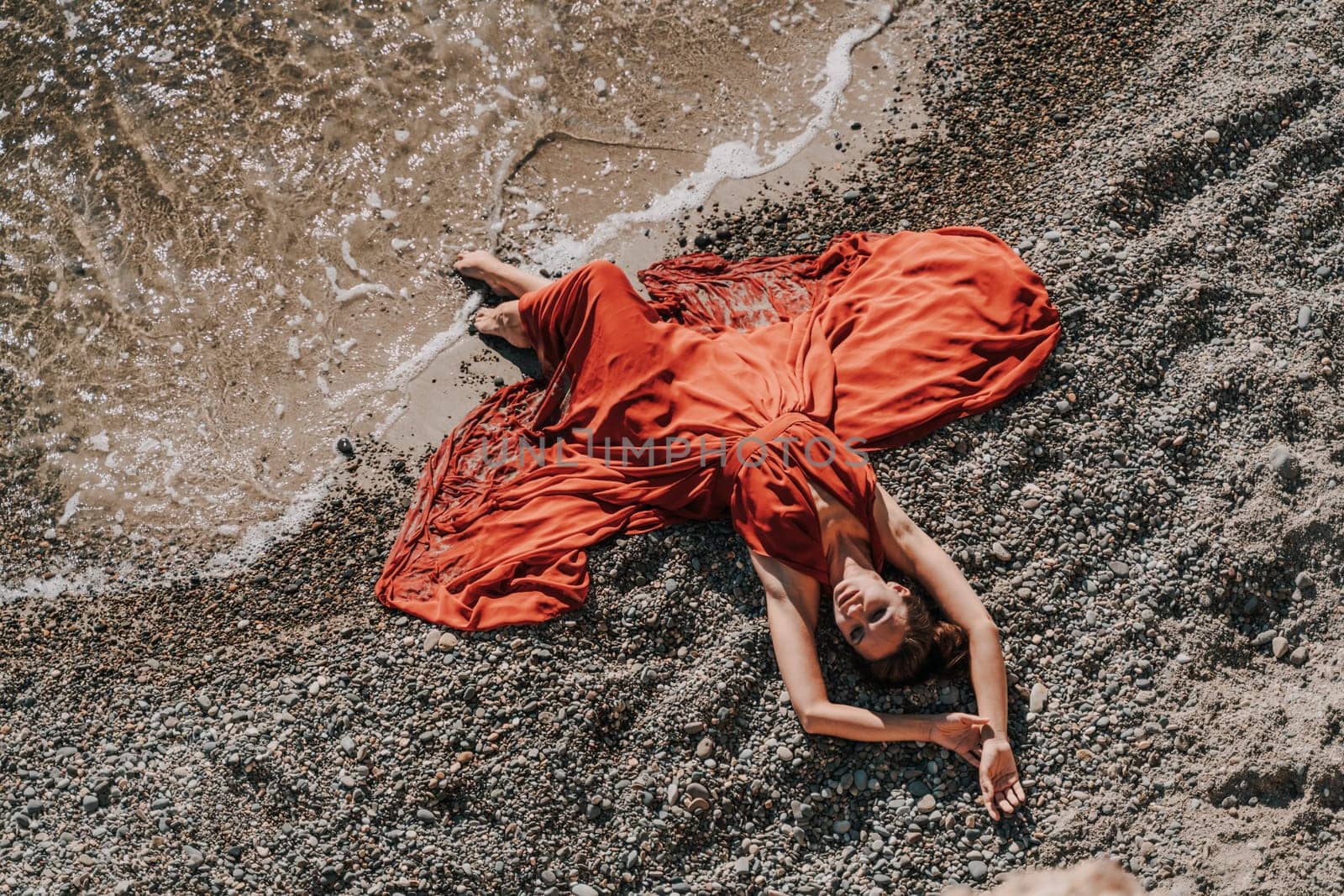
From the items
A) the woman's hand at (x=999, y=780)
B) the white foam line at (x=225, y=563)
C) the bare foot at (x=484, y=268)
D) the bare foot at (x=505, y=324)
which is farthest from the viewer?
the bare foot at (x=484, y=268)

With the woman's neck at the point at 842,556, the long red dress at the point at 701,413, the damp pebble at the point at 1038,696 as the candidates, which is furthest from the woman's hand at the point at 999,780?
the long red dress at the point at 701,413

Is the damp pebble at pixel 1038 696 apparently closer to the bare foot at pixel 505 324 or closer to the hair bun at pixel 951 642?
the hair bun at pixel 951 642

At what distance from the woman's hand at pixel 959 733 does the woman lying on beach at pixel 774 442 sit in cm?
1

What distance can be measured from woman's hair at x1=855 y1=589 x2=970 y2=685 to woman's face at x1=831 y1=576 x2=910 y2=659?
51mm

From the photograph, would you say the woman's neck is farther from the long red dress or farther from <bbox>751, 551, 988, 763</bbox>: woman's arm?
<bbox>751, 551, 988, 763</bbox>: woman's arm

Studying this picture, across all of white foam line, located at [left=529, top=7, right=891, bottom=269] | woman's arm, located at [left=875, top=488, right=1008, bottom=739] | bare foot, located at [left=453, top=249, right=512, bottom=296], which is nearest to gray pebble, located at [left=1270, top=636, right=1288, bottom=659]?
woman's arm, located at [left=875, top=488, right=1008, bottom=739]

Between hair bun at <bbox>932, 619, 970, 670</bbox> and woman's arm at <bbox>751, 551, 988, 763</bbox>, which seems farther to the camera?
hair bun at <bbox>932, 619, 970, 670</bbox>

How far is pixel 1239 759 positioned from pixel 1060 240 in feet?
11.4

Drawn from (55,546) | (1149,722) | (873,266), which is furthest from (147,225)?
(1149,722)

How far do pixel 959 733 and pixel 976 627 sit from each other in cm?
61

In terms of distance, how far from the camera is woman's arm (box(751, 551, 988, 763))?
591cm

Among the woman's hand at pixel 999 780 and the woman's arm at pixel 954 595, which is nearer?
the woman's hand at pixel 999 780

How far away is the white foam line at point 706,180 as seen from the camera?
26.5 ft

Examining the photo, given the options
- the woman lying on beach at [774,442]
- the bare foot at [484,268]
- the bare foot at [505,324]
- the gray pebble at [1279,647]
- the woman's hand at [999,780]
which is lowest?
the gray pebble at [1279,647]
